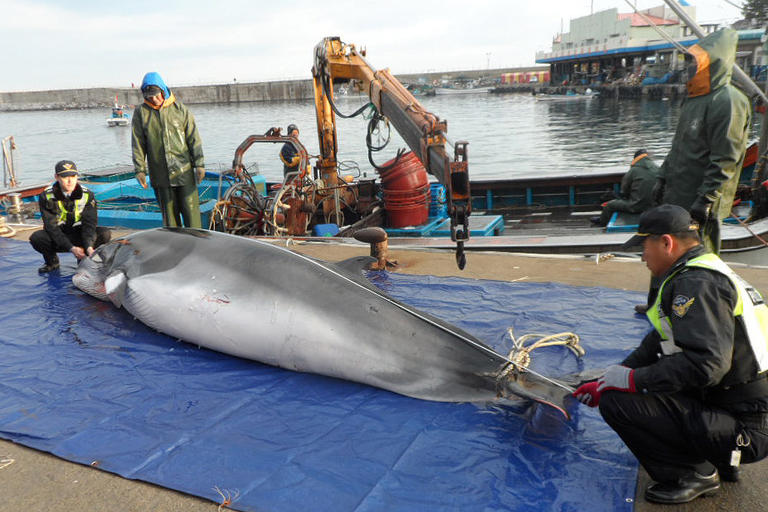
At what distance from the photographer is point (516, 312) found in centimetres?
472

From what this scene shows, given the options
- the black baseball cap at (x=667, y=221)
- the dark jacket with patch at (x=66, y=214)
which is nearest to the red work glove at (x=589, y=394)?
the black baseball cap at (x=667, y=221)

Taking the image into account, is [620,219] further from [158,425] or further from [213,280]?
[158,425]

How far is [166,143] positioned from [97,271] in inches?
85.3

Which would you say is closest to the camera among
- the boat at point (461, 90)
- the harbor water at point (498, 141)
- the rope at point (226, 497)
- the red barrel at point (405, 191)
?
the rope at point (226, 497)

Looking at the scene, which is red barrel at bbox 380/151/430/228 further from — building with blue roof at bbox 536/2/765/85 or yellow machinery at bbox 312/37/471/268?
building with blue roof at bbox 536/2/765/85

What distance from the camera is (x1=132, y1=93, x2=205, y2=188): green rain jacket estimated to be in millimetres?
6879

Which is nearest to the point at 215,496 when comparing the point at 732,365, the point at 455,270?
the point at 732,365

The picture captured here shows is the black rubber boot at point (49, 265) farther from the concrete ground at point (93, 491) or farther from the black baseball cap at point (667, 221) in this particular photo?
the black baseball cap at point (667, 221)

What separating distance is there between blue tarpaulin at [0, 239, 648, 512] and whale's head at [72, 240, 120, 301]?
0.58 meters

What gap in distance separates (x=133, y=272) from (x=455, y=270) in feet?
10.3

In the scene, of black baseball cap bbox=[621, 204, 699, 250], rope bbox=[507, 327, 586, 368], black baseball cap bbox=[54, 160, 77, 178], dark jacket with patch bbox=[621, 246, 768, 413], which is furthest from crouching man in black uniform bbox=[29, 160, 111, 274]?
dark jacket with patch bbox=[621, 246, 768, 413]

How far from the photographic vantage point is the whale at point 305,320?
3352 millimetres

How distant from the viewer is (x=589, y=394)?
2678 mm

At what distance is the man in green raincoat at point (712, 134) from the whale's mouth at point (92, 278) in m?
5.33
